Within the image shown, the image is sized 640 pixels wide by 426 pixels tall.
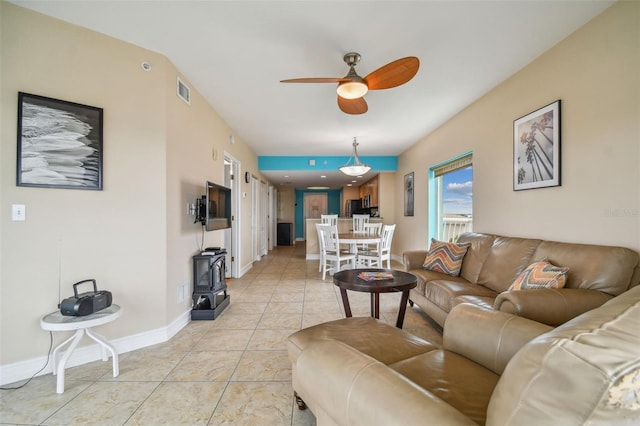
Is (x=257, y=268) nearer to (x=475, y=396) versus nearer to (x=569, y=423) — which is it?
(x=475, y=396)

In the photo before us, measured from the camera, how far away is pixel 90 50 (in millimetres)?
2107

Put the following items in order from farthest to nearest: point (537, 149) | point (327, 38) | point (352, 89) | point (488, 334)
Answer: point (537, 149)
point (352, 89)
point (327, 38)
point (488, 334)

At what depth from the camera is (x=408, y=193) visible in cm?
577

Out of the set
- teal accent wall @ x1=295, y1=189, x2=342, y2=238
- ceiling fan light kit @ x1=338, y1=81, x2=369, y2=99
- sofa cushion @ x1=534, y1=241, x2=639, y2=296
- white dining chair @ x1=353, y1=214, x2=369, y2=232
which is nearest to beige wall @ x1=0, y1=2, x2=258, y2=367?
ceiling fan light kit @ x1=338, y1=81, x2=369, y2=99

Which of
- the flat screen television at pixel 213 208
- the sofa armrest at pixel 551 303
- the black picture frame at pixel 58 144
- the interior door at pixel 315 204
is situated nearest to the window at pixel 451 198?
the sofa armrest at pixel 551 303

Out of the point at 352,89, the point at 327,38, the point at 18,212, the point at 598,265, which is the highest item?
the point at 327,38

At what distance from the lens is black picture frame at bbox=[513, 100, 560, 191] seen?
227 cm

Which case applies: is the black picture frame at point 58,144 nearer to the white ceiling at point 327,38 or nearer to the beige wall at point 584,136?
the white ceiling at point 327,38

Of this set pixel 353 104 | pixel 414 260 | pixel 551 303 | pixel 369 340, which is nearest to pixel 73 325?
pixel 369 340

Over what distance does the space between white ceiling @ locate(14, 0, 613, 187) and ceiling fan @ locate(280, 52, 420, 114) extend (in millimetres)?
275

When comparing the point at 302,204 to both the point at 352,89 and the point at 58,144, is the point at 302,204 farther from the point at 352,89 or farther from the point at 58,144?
the point at 58,144

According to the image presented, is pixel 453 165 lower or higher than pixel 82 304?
higher

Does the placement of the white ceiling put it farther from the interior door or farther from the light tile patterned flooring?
the interior door

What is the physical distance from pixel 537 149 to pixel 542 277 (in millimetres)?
1233
